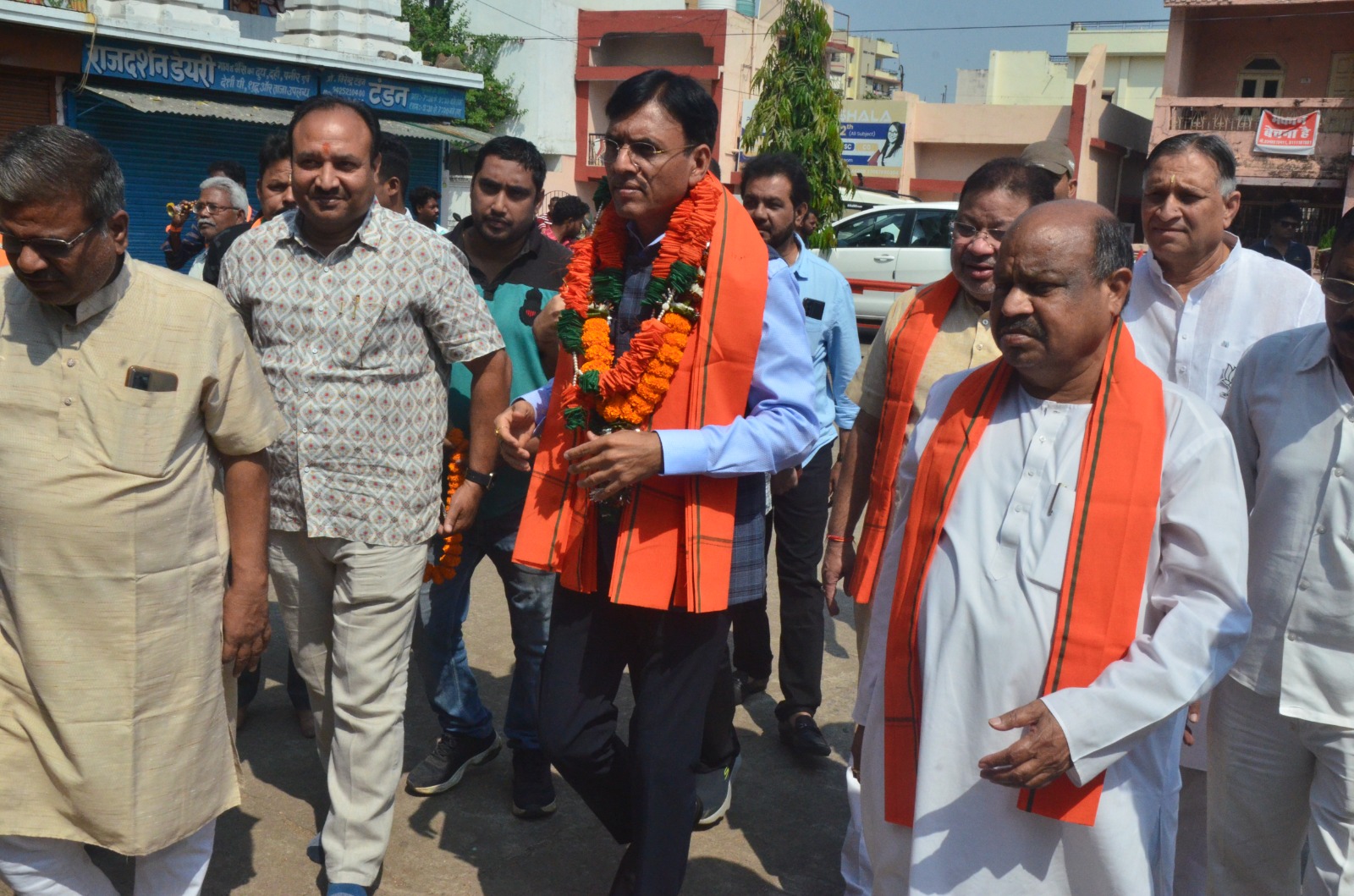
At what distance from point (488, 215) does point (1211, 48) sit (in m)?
27.3

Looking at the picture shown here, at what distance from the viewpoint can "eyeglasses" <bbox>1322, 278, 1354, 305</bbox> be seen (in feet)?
8.85

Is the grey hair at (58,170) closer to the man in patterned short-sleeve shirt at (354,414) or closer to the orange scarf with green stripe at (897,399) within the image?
the man in patterned short-sleeve shirt at (354,414)

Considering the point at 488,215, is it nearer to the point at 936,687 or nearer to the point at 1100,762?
the point at 936,687

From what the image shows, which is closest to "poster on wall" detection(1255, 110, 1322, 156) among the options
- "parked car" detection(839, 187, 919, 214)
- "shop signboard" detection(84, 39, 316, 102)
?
"parked car" detection(839, 187, 919, 214)

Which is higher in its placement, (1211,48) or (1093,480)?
(1211,48)

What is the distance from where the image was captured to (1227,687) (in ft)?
9.80

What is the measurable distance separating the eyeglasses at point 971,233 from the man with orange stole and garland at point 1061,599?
0.90 m

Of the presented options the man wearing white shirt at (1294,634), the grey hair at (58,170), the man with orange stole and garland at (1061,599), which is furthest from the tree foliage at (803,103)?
the man with orange stole and garland at (1061,599)

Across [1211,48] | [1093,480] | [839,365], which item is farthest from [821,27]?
[1211,48]

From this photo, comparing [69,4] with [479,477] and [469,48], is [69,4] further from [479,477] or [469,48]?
[469,48]

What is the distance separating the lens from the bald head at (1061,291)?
2.41 meters

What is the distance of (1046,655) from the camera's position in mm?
2350

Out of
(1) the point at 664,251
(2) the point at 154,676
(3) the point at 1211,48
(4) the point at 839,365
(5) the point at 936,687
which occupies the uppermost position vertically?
(3) the point at 1211,48

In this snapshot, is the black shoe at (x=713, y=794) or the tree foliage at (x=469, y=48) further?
the tree foliage at (x=469, y=48)
